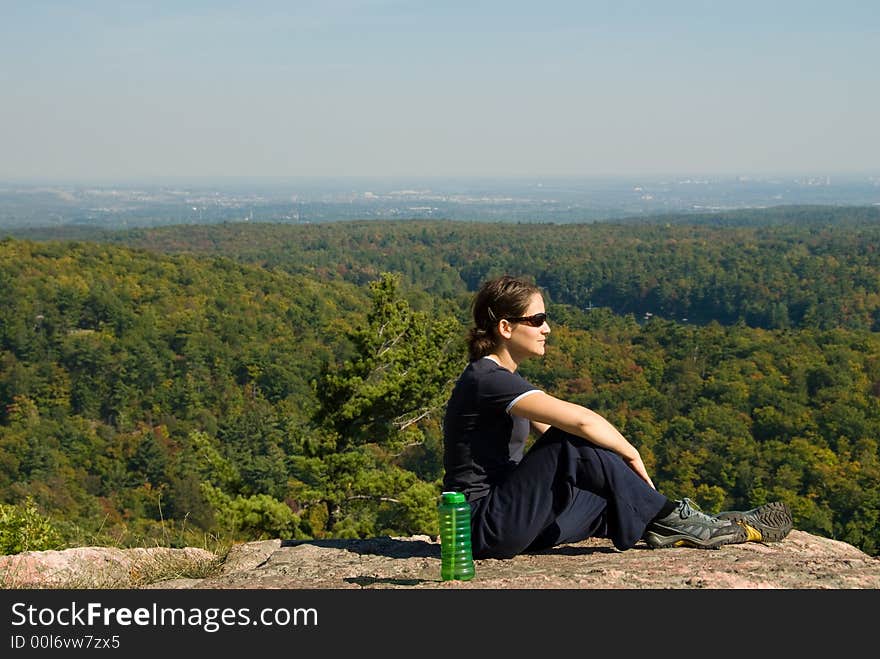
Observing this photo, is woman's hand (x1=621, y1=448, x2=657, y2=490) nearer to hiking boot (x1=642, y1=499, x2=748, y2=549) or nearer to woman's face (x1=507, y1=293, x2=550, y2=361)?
hiking boot (x1=642, y1=499, x2=748, y2=549)

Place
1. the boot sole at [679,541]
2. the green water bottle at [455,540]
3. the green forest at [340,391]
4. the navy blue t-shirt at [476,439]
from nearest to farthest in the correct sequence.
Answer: the green water bottle at [455,540] < the navy blue t-shirt at [476,439] < the boot sole at [679,541] < the green forest at [340,391]

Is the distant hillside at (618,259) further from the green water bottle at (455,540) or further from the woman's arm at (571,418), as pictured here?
the green water bottle at (455,540)

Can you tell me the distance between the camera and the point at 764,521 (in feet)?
13.4

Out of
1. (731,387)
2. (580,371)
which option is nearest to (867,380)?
(731,387)

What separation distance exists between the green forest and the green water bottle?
2.10 m

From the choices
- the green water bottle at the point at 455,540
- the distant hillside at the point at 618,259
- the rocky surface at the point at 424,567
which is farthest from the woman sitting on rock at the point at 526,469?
the distant hillside at the point at 618,259

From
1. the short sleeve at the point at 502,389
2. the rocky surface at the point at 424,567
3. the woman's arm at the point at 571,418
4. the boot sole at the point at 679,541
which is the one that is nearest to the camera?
the rocky surface at the point at 424,567

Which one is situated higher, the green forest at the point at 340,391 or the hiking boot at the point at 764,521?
the hiking boot at the point at 764,521

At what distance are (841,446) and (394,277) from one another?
1314 inches

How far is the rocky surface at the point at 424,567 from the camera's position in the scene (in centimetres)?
320

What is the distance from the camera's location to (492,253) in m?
126

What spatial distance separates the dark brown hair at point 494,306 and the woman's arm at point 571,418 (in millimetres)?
361

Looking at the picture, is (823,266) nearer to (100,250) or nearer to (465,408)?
(100,250)

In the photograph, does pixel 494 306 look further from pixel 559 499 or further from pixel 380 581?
pixel 380 581
